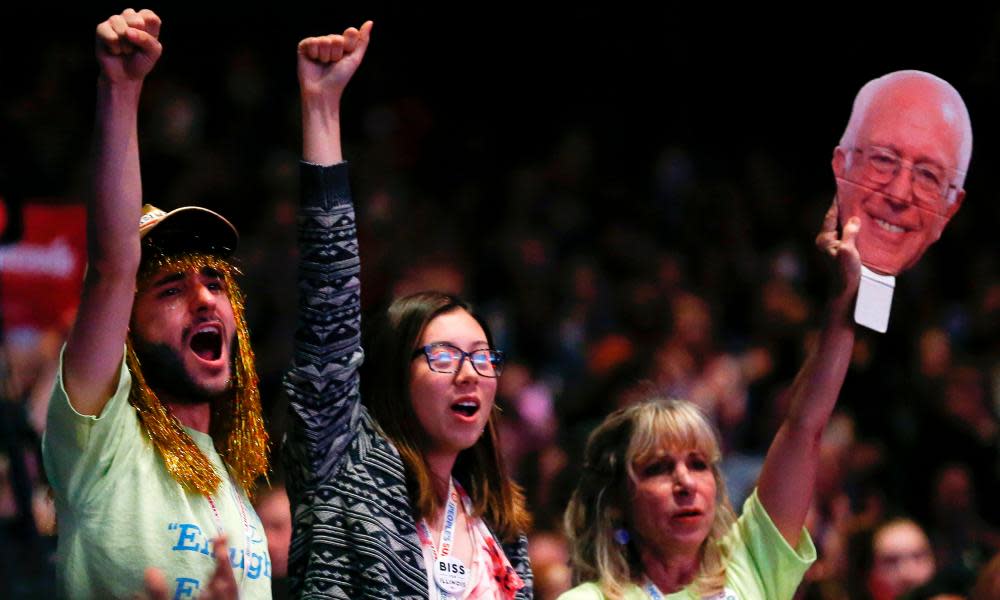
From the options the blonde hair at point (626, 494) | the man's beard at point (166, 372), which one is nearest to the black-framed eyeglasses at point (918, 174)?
the blonde hair at point (626, 494)

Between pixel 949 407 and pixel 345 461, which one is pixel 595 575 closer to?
pixel 345 461

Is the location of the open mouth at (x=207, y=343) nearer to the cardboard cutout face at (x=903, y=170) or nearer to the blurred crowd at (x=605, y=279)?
the cardboard cutout face at (x=903, y=170)

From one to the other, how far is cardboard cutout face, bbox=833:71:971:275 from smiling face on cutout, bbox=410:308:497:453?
89 cm

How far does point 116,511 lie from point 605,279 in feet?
18.6

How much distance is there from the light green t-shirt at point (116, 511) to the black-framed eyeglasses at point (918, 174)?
63.8 inches

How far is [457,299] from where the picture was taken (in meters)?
3.51

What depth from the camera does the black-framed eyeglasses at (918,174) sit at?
3645 millimetres

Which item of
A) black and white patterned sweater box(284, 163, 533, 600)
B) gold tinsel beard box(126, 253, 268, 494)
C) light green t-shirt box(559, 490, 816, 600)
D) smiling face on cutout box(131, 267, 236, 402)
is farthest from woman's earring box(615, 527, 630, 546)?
smiling face on cutout box(131, 267, 236, 402)

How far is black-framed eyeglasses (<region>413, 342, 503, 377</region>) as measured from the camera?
3.34 m

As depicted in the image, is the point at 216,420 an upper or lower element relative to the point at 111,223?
lower

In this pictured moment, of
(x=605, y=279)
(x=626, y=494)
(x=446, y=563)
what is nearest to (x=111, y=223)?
(x=446, y=563)

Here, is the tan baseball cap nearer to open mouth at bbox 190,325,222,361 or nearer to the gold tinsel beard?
the gold tinsel beard

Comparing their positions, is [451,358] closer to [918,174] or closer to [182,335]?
[182,335]

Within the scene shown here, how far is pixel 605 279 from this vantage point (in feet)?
27.3
